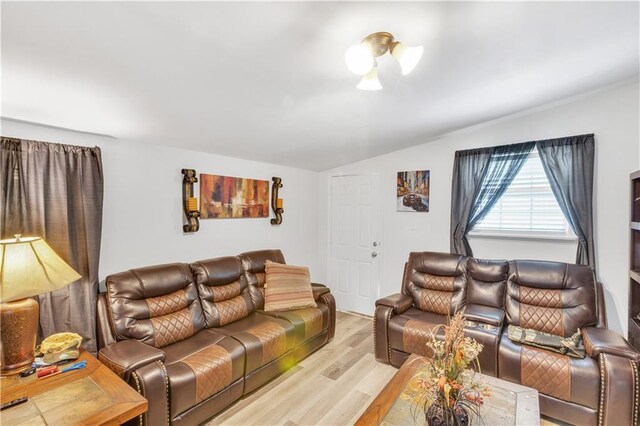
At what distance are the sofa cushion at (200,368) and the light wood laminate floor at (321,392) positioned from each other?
0.89 feet

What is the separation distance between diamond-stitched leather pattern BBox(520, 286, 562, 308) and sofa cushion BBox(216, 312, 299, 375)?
7.12 feet

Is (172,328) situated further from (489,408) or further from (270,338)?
(489,408)

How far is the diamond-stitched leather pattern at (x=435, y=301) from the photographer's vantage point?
3.06 meters

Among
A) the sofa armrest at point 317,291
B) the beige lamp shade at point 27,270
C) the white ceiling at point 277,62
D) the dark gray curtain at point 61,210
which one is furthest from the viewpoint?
the sofa armrest at point 317,291

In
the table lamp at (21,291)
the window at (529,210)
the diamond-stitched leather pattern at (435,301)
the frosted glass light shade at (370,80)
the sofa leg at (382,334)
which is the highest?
the frosted glass light shade at (370,80)

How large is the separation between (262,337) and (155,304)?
2.97ft

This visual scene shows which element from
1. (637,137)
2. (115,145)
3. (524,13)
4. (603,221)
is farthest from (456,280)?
(115,145)

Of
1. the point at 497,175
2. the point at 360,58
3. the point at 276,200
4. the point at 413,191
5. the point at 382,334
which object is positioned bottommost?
the point at 382,334

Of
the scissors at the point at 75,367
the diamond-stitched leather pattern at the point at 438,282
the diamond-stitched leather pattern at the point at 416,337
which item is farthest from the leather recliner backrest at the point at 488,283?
the scissors at the point at 75,367

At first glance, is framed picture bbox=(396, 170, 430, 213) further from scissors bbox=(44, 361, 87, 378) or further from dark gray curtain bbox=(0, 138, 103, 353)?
scissors bbox=(44, 361, 87, 378)

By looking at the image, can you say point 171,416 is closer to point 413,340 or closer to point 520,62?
point 413,340

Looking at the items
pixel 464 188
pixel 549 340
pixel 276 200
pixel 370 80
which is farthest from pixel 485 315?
pixel 276 200

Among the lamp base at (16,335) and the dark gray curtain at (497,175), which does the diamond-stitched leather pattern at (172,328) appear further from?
the dark gray curtain at (497,175)

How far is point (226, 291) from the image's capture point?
291cm
